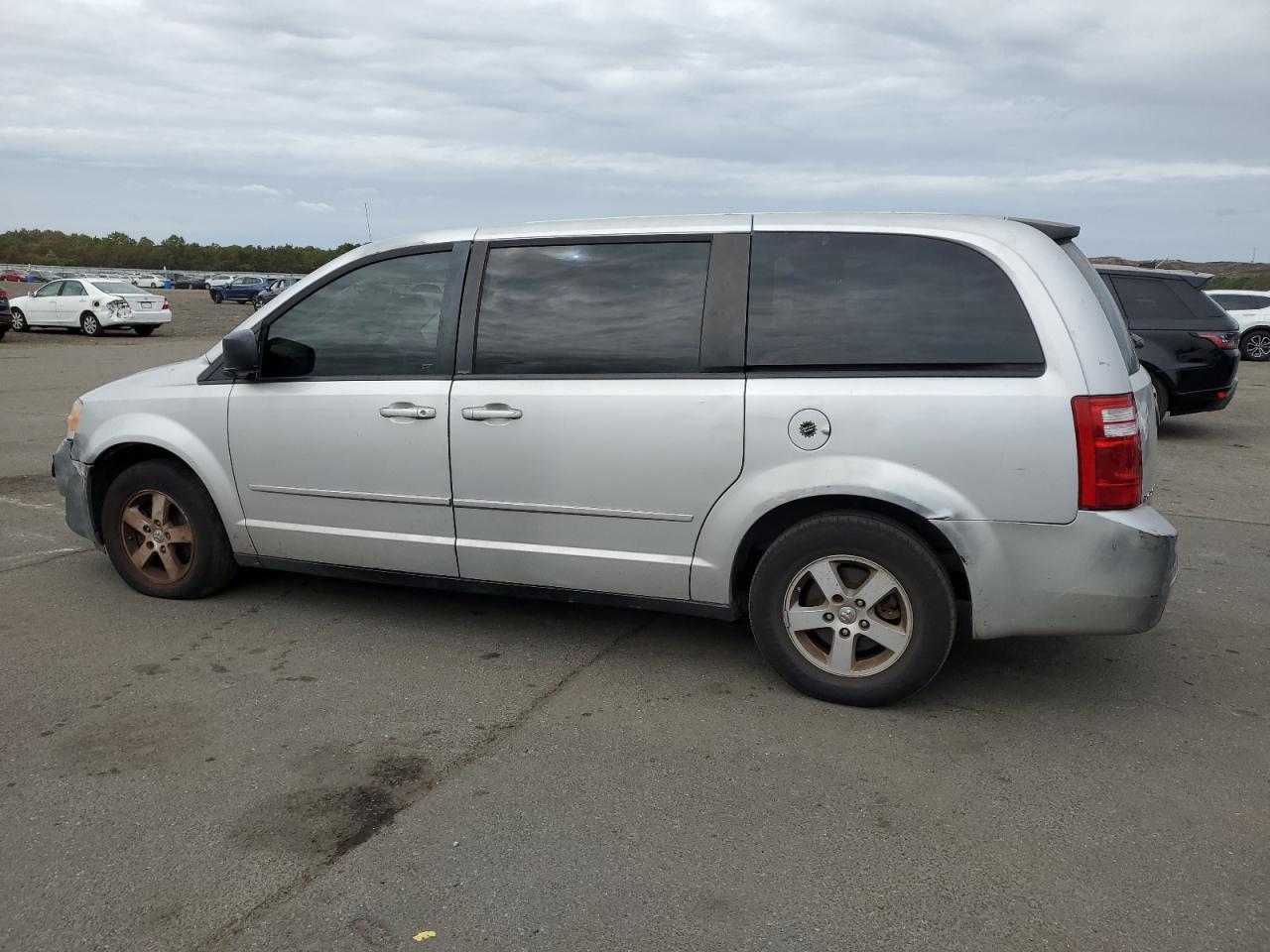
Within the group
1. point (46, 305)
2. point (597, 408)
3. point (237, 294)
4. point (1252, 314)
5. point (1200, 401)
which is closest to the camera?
point (597, 408)

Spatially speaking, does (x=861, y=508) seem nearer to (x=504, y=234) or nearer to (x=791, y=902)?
(x=791, y=902)

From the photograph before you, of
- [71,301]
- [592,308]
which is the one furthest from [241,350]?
[71,301]

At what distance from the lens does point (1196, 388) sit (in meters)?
11.1

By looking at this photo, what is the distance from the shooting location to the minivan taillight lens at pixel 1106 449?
3.51m

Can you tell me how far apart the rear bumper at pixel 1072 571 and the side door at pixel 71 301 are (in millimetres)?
27738

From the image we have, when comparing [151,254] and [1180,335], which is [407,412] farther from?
[151,254]

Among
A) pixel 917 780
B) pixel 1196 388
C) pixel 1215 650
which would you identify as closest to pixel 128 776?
pixel 917 780

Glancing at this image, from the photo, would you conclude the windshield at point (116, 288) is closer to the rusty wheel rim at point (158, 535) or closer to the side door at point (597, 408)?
the rusty wheel rim at point (158, 535)

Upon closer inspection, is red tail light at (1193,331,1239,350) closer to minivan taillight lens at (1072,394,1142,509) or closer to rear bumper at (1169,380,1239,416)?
rear bumper at (1169,380,1239,416)

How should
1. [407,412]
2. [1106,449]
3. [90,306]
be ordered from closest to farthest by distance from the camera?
[1106,449] → [407,412] → [90,306]

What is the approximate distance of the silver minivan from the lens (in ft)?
11.9

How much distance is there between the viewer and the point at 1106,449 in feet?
11.5

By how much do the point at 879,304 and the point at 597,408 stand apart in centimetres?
112

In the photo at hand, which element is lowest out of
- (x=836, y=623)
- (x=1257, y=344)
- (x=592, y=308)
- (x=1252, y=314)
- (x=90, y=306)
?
(x=1257, y=344)
